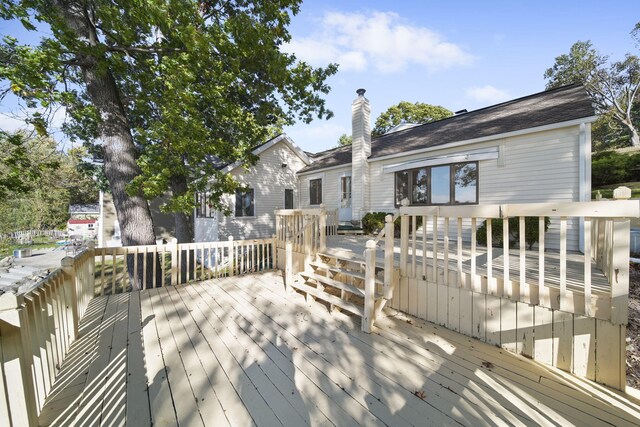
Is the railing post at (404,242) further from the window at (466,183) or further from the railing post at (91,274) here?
the railing post at (91,274)

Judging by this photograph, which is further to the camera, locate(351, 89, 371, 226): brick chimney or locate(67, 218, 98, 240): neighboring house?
locate(67, 218, 98, 240): neighboring house

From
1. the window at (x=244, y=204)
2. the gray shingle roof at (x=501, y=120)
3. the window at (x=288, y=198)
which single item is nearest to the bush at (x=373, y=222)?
the gray shingle roof at (x=501, y=120)

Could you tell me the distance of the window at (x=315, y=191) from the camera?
41.9 ft

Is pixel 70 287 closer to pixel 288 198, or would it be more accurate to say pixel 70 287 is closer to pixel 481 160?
pixel 481 160

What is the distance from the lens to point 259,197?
12.6 meters

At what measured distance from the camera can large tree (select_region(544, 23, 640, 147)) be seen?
889 inches

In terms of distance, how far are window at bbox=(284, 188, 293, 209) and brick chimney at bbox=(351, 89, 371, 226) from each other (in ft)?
14.0

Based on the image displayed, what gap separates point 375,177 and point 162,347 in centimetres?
875

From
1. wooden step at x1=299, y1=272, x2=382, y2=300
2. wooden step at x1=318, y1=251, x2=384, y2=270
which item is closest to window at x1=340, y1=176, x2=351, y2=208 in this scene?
wooden step at x1=318, y1=251, x2=384, y2=270

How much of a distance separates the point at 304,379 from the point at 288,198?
11.6 meters

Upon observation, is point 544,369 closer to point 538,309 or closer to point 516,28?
point 538,309

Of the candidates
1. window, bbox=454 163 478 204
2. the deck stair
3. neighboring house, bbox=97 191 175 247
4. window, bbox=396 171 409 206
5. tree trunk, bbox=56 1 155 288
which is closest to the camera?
the deck stair

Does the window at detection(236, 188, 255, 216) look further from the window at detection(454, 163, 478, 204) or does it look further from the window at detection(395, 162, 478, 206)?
the window at detection(454, 163, 478, 204)

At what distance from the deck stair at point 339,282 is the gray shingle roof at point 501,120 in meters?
5.67
